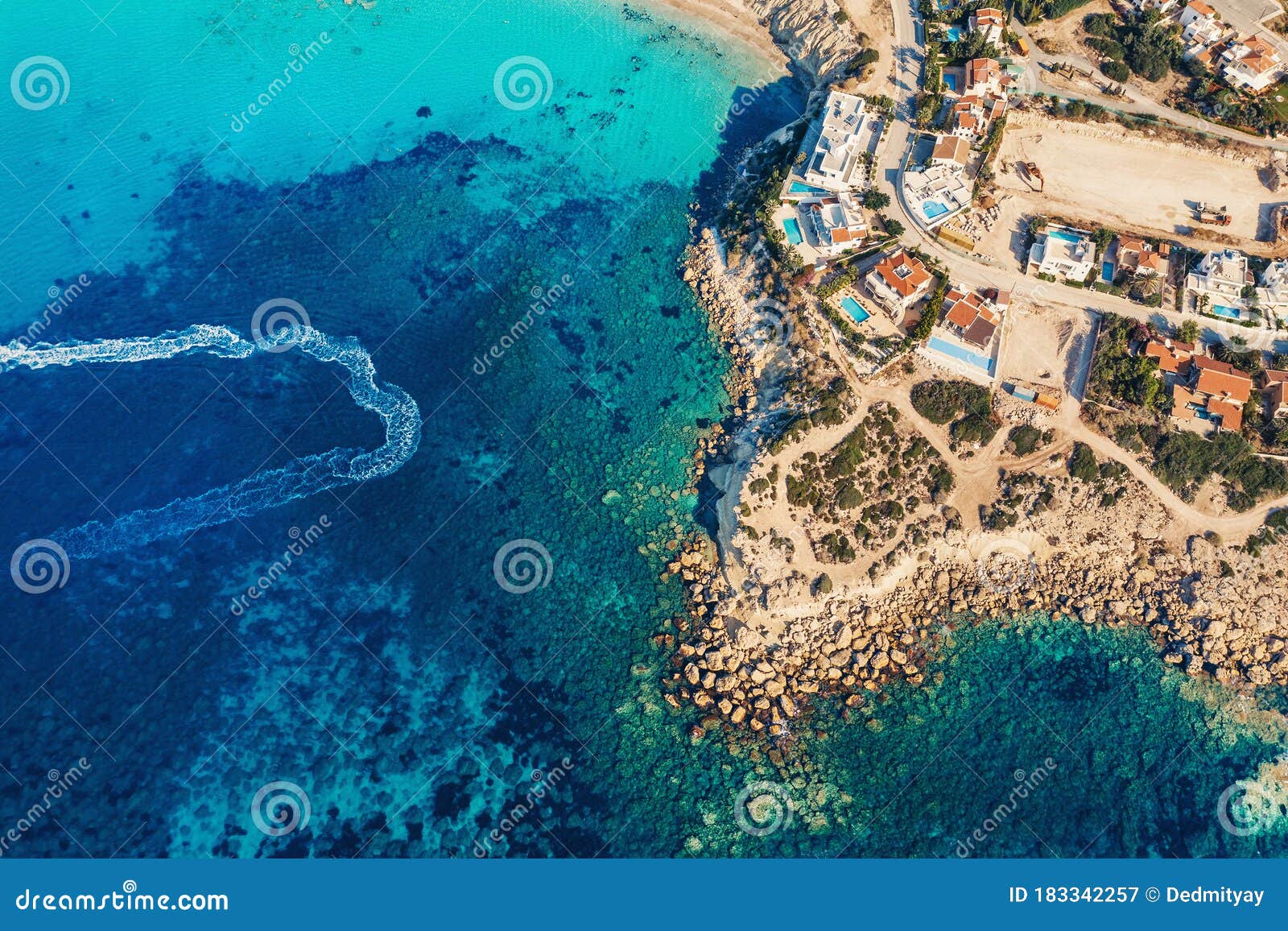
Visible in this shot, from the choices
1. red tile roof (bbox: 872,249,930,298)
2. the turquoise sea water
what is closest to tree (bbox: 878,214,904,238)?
red tile roof (bbox: 872,249,930,298)

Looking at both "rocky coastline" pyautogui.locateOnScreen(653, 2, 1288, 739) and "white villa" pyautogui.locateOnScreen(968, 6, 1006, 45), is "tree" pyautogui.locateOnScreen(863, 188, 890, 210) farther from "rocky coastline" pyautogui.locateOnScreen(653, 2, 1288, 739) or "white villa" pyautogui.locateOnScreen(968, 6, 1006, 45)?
"rocky coastline" pyautogui.locateOnScreen(653, 2, 1288, 739)

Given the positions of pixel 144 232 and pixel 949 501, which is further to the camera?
pixel 144 232

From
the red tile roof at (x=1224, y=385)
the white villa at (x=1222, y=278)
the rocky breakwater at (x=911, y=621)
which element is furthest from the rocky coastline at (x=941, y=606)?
the white villa at (x=1222, y=278)

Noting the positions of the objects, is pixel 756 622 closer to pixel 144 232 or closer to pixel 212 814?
pixel 212 814

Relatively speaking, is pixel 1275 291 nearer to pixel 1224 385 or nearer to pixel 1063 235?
pixel 1224 385

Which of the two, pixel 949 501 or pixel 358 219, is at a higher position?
pixel 358 219

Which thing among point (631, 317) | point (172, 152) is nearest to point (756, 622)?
point (631, 317)
